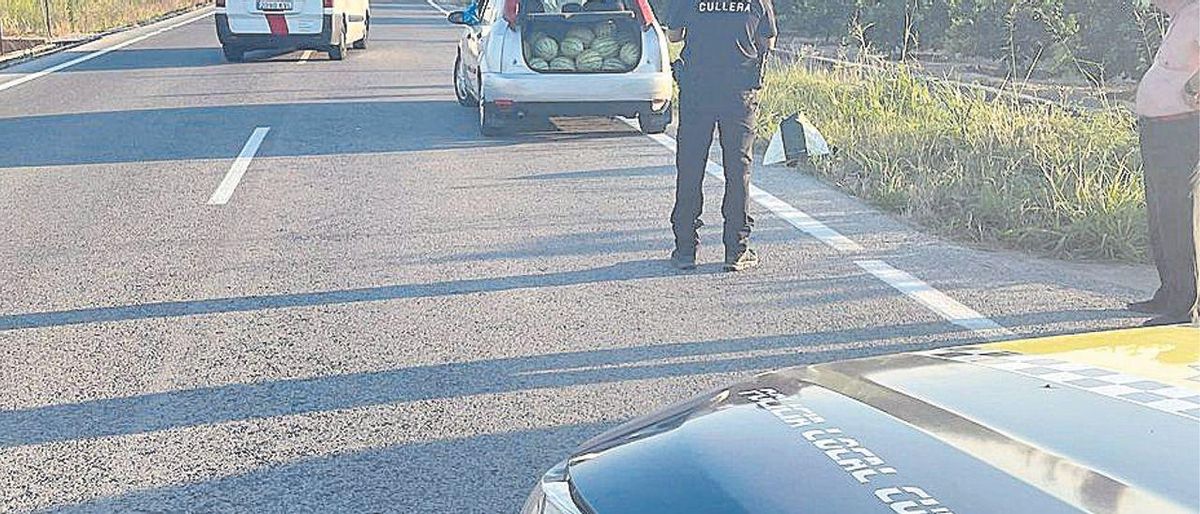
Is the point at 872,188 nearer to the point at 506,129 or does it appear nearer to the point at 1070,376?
the point at 506,129

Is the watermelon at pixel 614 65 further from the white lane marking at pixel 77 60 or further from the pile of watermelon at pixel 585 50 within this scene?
the white lane marking at pixel 77 60

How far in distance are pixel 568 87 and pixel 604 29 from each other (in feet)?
2.95

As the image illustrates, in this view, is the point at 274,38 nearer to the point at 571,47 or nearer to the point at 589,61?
the point at 571,47

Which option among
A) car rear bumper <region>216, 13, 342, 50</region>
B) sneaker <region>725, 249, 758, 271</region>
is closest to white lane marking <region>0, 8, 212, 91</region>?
car rear bumper <region>216, 13, 342, 50</region>

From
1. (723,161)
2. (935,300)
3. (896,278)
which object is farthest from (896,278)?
(723,161)

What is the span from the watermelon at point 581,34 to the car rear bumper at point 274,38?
368 inches

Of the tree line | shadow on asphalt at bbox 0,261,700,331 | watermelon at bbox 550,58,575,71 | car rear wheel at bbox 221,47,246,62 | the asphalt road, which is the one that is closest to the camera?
the asphalt road

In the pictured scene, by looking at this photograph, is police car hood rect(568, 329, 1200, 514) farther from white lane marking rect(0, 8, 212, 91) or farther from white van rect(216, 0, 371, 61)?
white van rect(216, 0, 371, 61)

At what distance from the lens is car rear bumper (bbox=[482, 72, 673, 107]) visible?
440 inches

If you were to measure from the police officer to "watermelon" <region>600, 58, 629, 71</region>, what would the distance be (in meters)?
4.32

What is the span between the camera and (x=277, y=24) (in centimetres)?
1984

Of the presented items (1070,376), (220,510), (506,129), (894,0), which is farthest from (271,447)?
(894,0)

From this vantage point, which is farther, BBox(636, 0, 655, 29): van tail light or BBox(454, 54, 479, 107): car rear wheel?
BBox(454, 54, 479, 107): car rear wheel

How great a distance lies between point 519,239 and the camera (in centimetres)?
778
